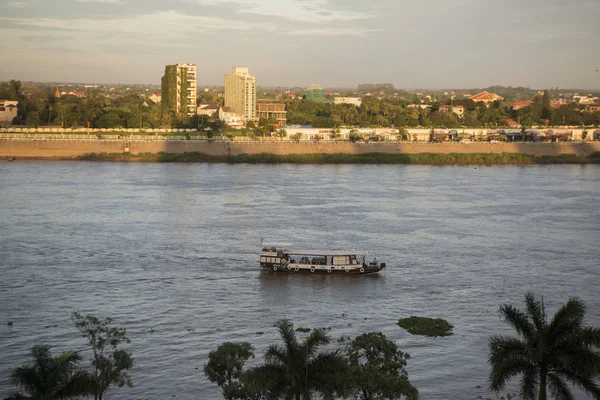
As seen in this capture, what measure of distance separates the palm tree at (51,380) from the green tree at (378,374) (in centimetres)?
219

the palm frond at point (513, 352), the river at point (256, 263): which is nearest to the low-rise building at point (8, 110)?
the river at point (256, 263)

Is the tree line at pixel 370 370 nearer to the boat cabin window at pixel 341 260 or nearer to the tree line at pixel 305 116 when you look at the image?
the boat cabin window at pixel 341 260

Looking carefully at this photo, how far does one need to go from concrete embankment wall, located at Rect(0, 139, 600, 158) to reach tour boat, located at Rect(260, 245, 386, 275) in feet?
74.3

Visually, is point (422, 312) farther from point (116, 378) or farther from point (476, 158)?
point (476, 158)

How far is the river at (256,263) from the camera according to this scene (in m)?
10.4

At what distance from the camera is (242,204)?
21.8 meters

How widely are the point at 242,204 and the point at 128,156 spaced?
48.4 ft

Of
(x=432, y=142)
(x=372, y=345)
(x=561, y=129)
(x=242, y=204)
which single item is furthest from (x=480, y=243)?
(x=561, y=129)

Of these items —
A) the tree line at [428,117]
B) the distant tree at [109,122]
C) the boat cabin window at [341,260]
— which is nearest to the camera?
the boat cabin window at [341,260]

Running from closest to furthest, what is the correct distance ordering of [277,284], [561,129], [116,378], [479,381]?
[116,378]
[479,381]
[277,284]
[561,129]

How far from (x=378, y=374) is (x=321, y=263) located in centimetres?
Answer: 745

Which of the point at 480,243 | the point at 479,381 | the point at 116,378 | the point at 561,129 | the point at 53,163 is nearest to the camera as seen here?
the point at 116,378

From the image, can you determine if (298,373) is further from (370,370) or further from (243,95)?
(243,95)

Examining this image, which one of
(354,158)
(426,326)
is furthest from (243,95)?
(426,326)
